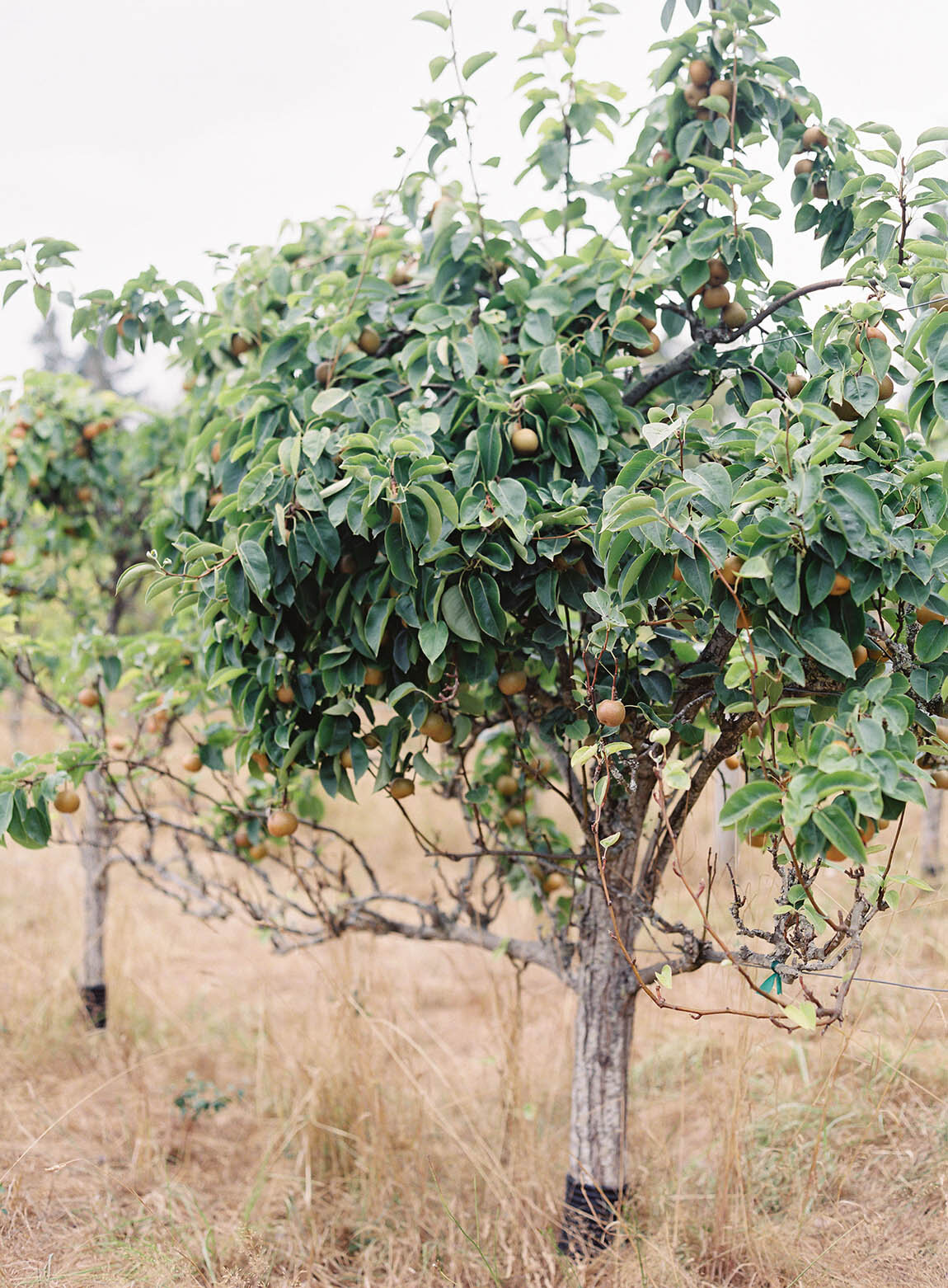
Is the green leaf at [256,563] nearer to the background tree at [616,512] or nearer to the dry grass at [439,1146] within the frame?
the background tree at [616,512]

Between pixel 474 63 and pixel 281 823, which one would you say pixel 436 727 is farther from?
pixel 474 63

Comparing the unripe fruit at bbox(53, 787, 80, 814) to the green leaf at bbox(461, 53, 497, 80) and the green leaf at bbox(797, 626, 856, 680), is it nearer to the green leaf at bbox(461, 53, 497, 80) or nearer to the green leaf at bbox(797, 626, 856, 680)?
the green leaf at bbox(797, 626, 856, 680)

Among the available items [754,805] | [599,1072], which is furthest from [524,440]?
[599,1072]

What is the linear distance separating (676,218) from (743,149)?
15cm

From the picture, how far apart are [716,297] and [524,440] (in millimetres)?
453

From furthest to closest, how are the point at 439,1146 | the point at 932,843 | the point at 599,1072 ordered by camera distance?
the point at 932,843 < the point at 439,1146 < the point at 599,1072

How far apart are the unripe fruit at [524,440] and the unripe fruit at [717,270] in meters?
0.43

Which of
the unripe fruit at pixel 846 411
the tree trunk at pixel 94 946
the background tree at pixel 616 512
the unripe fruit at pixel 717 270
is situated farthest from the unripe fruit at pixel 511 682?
the tree trunk at pixel 94 946

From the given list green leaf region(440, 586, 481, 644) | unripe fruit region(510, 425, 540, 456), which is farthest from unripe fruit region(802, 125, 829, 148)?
green leaf region(440, 586, 481, 644)

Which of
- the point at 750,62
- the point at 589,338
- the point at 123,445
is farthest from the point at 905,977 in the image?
the point at 123,445

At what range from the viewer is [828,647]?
118 centimetres

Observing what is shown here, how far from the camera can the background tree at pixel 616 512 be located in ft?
3.96

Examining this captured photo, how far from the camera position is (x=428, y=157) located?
1.77 meters

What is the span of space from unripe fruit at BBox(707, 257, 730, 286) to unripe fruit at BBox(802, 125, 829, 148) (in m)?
0.30
